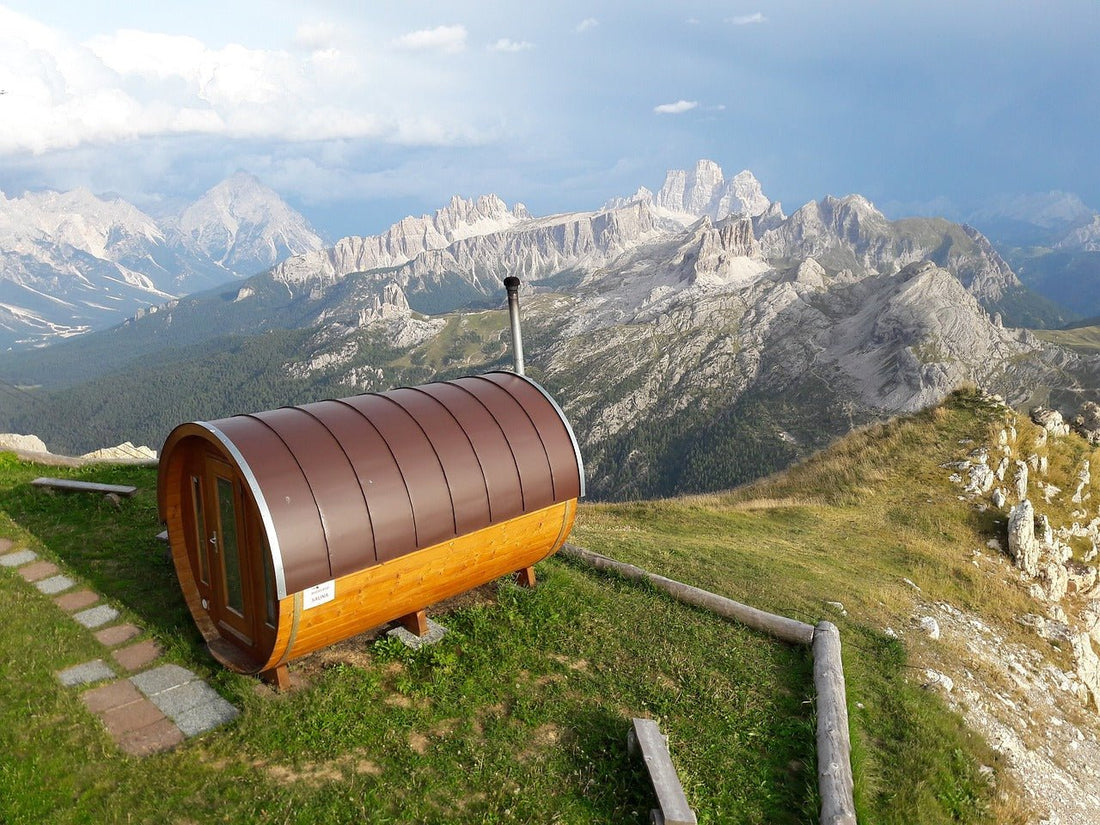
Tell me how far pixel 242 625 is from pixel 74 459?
60.1 feet

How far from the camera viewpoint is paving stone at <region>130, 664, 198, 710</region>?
11328mm

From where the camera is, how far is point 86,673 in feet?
38.1

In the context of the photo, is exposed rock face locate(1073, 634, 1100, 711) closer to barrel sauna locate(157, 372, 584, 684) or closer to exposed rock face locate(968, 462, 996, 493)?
exposed rock face locate(968, 462, 996, 493)

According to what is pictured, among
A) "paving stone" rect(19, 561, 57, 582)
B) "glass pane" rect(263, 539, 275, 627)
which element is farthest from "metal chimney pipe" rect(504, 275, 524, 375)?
"paving stone" rect(19, 561, 57, 582)

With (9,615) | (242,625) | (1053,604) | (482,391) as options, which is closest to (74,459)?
(9,615)

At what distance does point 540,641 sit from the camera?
44.2ft

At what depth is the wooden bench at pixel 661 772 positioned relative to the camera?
872 cm

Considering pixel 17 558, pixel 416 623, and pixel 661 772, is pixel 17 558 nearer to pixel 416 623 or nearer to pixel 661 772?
pixel 416 623

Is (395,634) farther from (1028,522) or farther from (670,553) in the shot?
(1028,522)

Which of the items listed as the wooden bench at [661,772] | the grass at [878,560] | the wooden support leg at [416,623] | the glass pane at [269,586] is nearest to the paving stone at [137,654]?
the glass pane at [269,586]

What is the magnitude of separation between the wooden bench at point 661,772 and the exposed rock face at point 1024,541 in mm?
18157

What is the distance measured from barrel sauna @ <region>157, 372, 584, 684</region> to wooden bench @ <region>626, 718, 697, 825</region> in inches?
170

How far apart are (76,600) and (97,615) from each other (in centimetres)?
105

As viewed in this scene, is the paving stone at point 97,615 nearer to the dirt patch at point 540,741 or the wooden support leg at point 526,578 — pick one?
the wooden support leg at point 526,578
